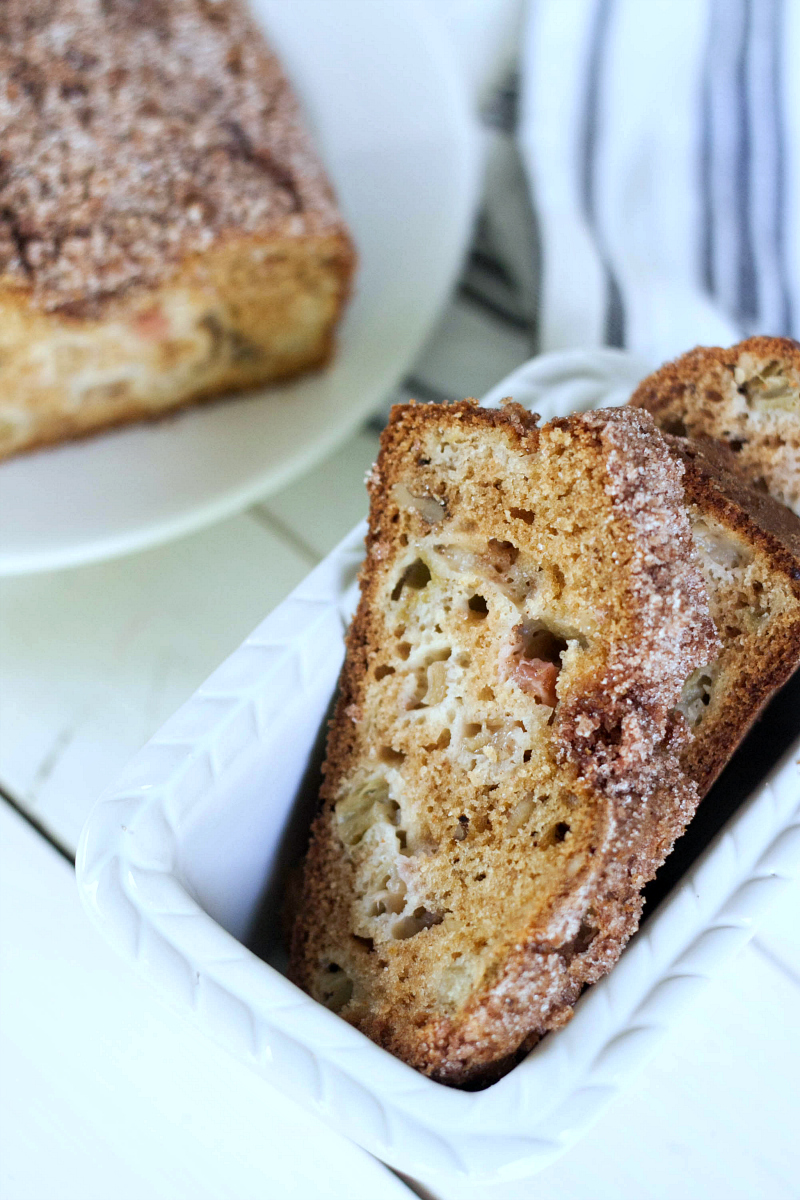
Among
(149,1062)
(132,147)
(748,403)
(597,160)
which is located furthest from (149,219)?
(149,1062)

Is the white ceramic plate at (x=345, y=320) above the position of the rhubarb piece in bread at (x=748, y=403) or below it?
below

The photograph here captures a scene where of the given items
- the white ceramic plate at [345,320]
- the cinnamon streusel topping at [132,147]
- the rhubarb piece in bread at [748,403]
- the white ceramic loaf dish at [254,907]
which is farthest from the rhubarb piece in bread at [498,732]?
the cinnamon streusel topping at [132,147]

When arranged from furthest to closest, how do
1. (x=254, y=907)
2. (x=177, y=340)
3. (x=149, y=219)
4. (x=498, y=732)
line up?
(x=177, y=340), (x=149, y=219), (x=254, y=907), (x=498, y=732)

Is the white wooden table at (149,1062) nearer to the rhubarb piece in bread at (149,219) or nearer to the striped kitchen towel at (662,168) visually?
the rhubarb piece in bread at (149,219)

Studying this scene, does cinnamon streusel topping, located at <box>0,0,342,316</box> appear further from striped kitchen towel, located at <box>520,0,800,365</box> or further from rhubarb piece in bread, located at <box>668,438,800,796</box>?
rhubarb piece in bread, located at <box>668,438,800,796</box>

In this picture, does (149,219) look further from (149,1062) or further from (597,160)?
(149,1062)

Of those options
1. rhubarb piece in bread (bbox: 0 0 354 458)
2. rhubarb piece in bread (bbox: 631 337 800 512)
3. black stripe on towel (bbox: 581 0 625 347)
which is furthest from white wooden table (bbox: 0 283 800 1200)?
black stripe on towel (bbox: 581 0 625 347)
